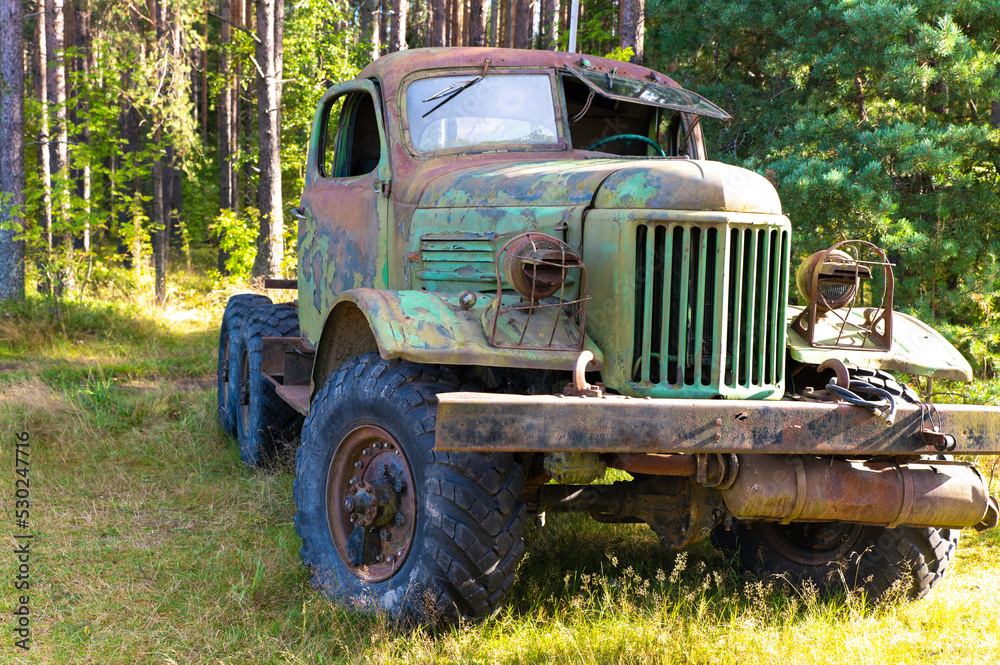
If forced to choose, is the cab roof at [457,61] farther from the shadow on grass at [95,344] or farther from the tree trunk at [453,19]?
the tree trunk at [453,19]

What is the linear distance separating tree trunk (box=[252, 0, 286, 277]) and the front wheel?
10040mm

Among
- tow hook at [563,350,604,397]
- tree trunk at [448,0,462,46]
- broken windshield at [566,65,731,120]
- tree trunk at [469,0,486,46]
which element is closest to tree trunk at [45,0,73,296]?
tree trunk at [469,0,486,46]

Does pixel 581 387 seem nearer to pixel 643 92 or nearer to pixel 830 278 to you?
pixel 830 278

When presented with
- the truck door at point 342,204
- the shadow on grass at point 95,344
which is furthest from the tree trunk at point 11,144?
the truck door at point 342,204

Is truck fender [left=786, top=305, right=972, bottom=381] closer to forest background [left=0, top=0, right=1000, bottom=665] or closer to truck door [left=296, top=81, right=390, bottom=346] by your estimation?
forest background [left=0, top=0, right=1000, bottom=665]

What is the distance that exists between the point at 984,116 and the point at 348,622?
684cm

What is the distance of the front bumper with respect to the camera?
9.66 feet

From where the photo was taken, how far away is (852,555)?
13.6 ft

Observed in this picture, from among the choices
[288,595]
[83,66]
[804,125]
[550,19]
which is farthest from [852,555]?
[83,66]

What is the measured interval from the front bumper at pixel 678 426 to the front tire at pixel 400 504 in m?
0.41

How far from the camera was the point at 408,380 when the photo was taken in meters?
3.53

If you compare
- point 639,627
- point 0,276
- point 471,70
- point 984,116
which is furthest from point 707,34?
point 0,276

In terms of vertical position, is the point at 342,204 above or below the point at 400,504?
above

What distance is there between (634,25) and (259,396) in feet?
21.7
